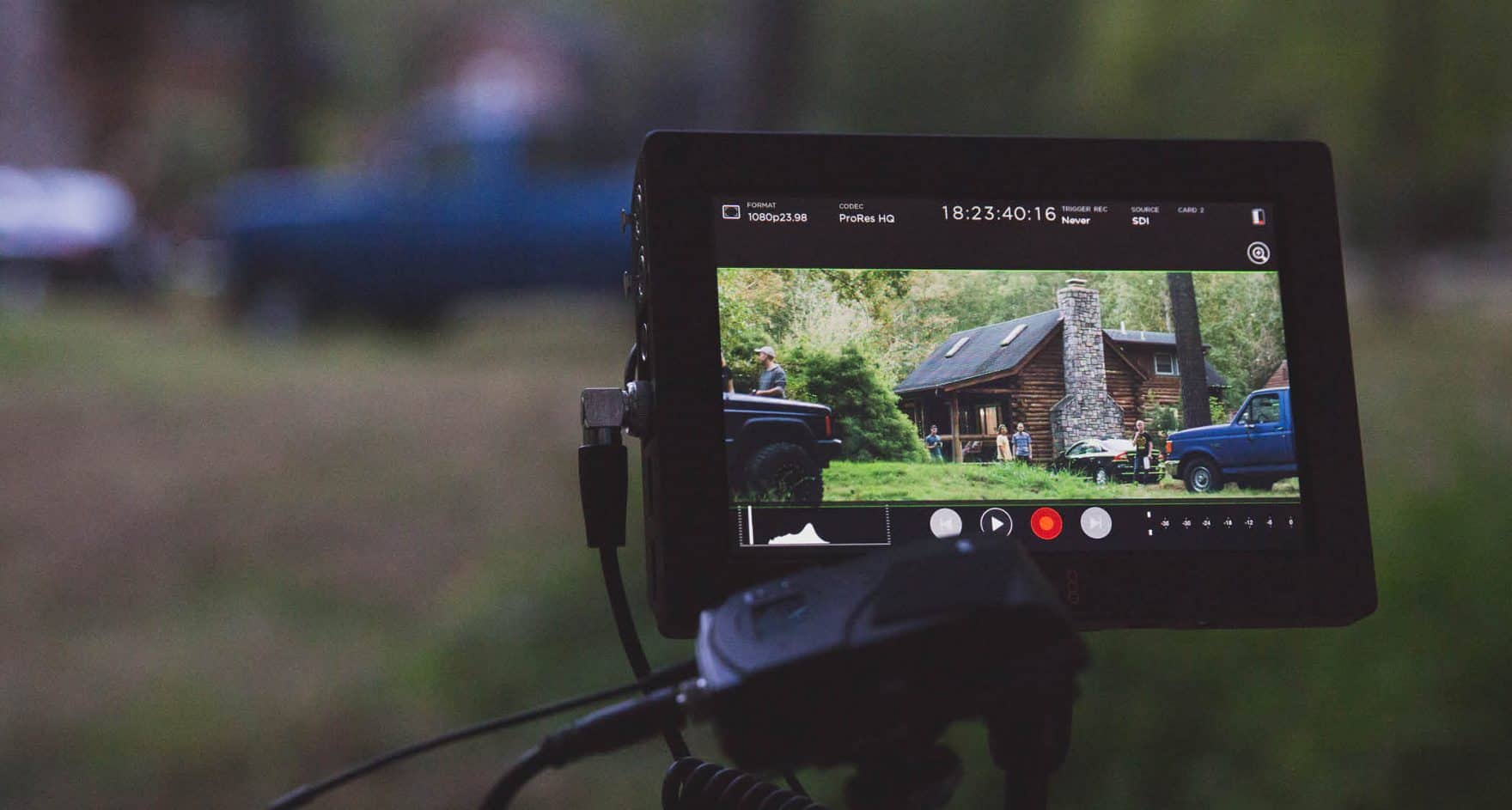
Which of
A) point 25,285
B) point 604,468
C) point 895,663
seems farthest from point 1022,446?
point 25,285

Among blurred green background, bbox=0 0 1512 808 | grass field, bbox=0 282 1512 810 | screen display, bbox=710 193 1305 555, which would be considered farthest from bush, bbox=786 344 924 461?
blurred green background, bbox=0 0 1512 808

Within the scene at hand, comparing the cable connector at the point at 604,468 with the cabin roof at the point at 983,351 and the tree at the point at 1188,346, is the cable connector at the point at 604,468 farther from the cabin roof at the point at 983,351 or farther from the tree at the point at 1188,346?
the tree at the point at 1188,346

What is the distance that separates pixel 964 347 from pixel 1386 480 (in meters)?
2.52

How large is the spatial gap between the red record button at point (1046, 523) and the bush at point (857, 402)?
5.3 inches

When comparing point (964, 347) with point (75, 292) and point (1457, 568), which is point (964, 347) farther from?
point (75, 292)

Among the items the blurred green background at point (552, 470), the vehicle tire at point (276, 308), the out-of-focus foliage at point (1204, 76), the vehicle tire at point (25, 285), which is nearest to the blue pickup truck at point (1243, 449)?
the blurred green background at point (552, 470)

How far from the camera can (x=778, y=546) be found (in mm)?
1287

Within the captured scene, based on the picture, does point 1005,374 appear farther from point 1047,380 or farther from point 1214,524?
point 1214,524

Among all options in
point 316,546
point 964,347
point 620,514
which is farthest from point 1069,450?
point 316,546

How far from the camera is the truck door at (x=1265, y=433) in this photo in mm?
1372

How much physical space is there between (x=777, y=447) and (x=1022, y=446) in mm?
265

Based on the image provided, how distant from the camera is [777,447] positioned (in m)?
1.29

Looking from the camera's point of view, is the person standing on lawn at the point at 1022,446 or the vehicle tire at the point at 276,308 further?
the vehicle tire at the point at 276,308

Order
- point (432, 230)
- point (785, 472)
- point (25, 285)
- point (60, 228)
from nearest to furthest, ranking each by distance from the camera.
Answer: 1. point (785, 472)
2. point (432, 230)
3. point (25, 285)
4. point (60, 228)
